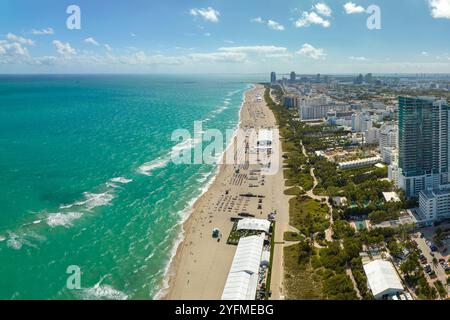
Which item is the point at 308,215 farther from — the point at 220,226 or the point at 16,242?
the point at 16,242

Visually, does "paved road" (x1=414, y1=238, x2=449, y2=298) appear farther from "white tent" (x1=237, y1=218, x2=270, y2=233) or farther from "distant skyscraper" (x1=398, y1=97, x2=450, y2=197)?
"white tent" (x1=237, y1=218, x2=270, y2=233)

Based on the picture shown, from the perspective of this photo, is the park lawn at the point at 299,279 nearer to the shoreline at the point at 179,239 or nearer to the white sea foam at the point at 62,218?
the shoreline at the point at 179,239

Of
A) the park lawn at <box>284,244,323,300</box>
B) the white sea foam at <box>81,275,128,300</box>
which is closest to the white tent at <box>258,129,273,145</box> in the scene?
the park lawn at <box>284,244,323,300</box>

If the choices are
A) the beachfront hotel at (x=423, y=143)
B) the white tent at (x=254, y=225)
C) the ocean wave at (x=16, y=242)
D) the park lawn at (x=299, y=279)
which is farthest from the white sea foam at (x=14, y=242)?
the beachfront hotel at (x=423, y=143)

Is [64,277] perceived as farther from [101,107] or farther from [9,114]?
[101,107]

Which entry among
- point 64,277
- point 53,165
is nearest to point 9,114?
point 53,165

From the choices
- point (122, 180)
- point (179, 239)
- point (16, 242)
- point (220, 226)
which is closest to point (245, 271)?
point (179, 239)
